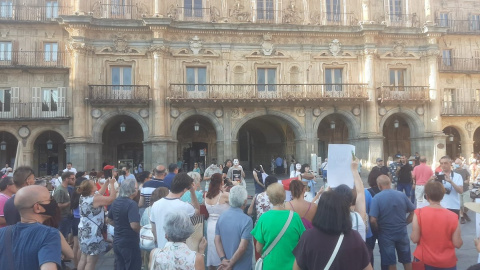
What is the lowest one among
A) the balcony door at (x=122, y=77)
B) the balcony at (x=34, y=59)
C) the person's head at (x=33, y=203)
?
the person's head at (x=33, y=203)

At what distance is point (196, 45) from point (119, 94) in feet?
18.5

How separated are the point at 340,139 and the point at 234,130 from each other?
9749 millimetres

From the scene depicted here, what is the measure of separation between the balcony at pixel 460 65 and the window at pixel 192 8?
17.9 m

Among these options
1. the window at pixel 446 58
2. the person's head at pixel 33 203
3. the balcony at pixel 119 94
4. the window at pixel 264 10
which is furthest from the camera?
the window at pixel 446 58

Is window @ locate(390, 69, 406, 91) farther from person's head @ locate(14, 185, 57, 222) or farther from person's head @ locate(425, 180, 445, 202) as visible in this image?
person's head @ locate(14, 185, 57, 222)

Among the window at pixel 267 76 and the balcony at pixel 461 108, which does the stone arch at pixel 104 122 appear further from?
the balcony at pixel 461 108

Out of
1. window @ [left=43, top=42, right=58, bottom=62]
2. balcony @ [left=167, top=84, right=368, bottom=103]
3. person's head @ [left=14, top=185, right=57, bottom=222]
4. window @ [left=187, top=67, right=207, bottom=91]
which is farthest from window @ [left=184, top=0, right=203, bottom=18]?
person's head @ [left=14, top=185, right=57, bottom=222]

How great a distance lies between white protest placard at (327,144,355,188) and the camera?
5.36m

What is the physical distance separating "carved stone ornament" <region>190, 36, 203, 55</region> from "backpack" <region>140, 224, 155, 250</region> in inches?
763

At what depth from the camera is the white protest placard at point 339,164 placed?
17.6 feet

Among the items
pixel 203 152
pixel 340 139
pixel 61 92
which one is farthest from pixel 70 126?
pixel 340 139

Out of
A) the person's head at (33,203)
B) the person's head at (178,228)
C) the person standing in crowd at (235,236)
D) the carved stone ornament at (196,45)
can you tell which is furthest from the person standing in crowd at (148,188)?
the carved stone ornament at (196,45)

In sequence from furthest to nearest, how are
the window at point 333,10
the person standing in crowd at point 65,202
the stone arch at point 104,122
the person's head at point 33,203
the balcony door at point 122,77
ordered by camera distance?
the window at point 333,10 < the balcony door at point 122,77 < the stone arch at point 104,122 < the person standing in crowd at point 65,202 < the person's head at point 33,203

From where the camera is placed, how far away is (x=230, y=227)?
471cm
